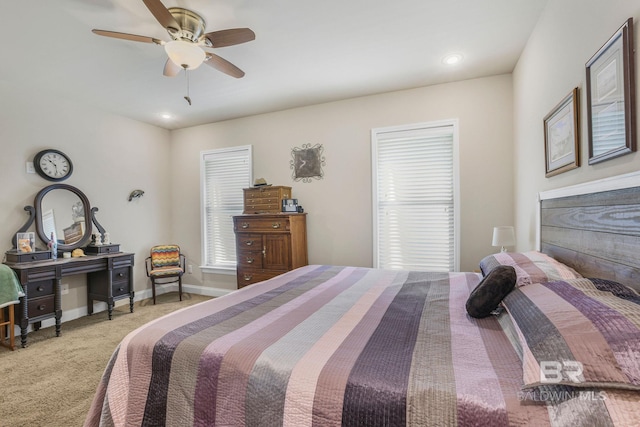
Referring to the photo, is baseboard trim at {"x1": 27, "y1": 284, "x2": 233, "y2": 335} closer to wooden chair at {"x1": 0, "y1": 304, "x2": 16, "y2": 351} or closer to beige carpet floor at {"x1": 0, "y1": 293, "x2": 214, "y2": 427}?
beige carpet floor at {"x1": 0, "y1": 293, "x2": 214, "y2": 427}

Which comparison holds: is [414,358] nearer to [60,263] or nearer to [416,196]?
[416,196]

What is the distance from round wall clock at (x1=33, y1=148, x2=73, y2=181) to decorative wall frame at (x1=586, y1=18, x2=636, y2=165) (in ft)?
16.3

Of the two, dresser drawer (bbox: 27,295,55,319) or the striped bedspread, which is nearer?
the striped bedspread

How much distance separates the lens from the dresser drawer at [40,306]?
3078 millimetres

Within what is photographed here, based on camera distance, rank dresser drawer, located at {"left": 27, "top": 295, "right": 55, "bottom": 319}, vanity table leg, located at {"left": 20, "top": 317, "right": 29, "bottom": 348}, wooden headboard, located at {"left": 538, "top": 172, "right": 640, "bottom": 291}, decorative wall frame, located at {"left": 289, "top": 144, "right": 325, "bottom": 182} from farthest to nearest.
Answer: decorative wall frame, located at {"left": 289, "top": 144, "right": 325, "bottom": 182} → dresser drawer, located at {"left": 27, "top": 295, "right": 55, "bottom": 319} → vanity table leg, located at {"left": 20, "top": 317, "right": 29, "bottom": 348} → wooden headboard, located at {"left": 538, "top": 172, "right": 640, "bottom": 291}

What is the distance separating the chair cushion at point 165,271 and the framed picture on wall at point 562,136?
14.7 ft

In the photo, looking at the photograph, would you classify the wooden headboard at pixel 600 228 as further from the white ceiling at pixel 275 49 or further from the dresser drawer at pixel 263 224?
the dresser drawer at pixel 263 224

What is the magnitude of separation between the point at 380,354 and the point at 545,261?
119 centimetres

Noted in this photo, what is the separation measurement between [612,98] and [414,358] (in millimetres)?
1455

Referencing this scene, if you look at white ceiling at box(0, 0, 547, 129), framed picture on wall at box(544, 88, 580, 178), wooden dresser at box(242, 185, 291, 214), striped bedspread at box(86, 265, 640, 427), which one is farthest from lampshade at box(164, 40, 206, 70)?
framed picture on wall at box(544, 88, 580, 178)

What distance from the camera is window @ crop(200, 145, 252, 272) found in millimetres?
4684

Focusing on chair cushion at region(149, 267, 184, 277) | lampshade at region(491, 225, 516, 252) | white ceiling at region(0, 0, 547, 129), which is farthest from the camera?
chair cushion at region(149, 267, 184, 277)

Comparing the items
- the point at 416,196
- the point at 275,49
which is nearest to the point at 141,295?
the point at 275,49

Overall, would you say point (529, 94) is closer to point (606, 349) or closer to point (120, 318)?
point (606, 349)
